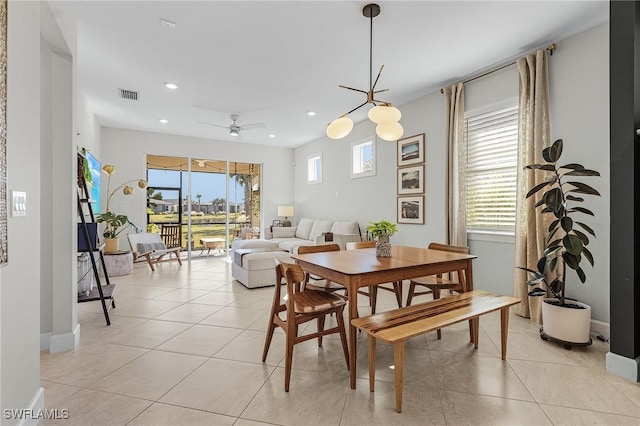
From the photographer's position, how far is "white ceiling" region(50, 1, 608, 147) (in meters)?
2.60

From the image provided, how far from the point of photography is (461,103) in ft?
13.1

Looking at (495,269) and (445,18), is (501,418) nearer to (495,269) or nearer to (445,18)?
(495,269)

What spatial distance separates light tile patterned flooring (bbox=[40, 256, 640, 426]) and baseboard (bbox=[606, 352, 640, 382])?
6 centimetres

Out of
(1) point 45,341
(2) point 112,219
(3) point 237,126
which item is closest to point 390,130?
(1) point 45,341

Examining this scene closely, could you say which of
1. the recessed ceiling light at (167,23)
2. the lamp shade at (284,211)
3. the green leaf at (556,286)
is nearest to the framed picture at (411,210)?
the green leaf at (556,286)

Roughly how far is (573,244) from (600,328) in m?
1.01

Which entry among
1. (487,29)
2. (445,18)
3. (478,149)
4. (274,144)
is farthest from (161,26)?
(274,144)

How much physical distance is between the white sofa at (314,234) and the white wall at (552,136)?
1.08ft

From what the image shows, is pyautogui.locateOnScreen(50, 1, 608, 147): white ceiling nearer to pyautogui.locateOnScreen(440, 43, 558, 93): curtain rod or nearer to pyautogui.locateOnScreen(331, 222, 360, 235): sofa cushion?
pyautogui.locateOnScreen(440, 43, 558, 93): curtain rod

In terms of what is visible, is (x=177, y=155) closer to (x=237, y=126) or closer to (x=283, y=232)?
(x=237, y=126)

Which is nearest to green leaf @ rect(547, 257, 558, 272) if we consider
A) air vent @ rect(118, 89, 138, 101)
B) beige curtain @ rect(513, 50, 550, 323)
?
beige curtain @ rect(513, 50, 550, 323)

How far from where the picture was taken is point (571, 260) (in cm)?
250

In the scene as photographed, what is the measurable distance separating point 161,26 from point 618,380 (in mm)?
4684

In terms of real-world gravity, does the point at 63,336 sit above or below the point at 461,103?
below
